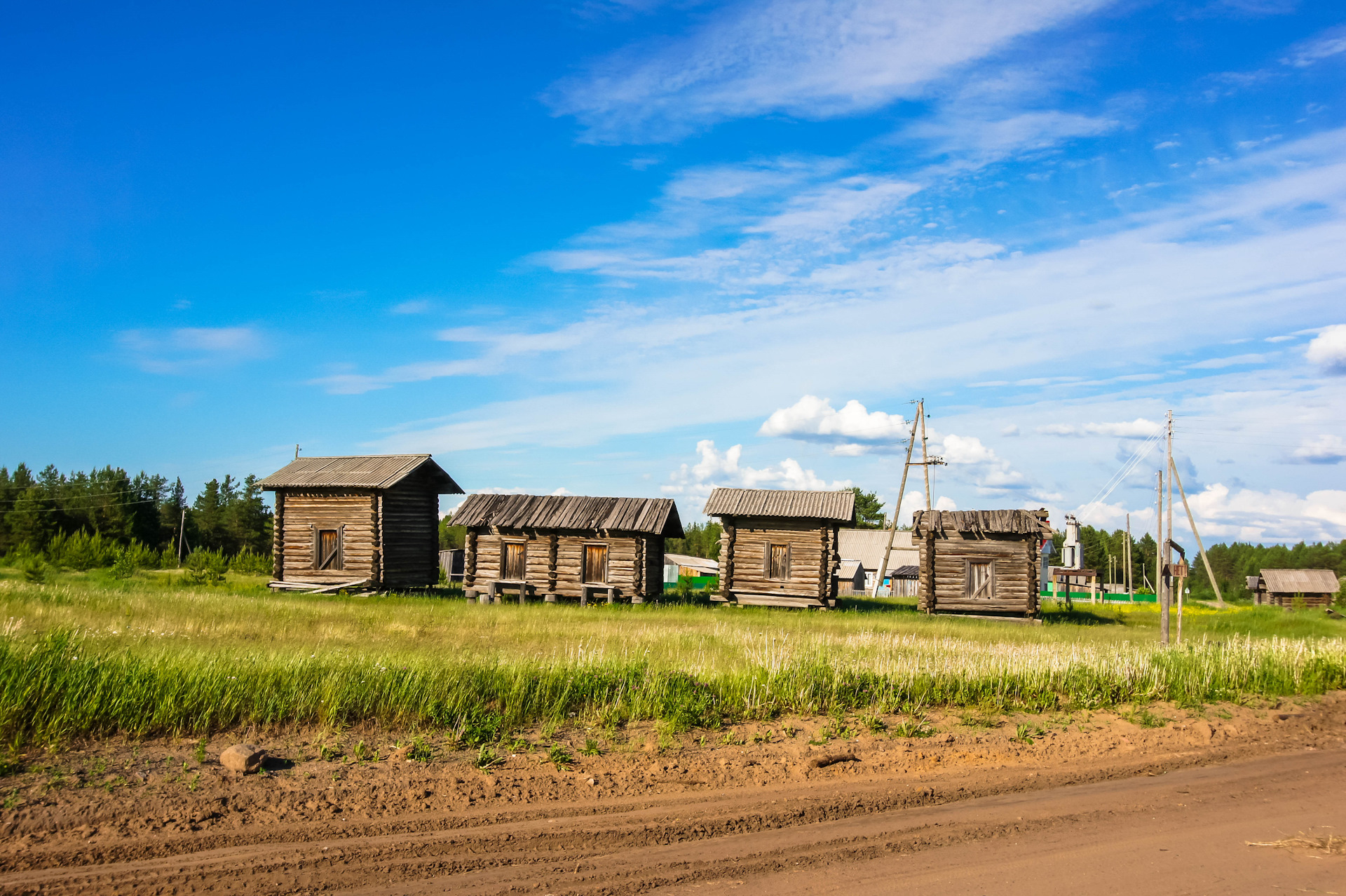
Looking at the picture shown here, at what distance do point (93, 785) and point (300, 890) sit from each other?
8.88 ft

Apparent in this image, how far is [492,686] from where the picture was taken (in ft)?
30.7

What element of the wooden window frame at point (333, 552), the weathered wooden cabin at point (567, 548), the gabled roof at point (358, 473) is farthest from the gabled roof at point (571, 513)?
the wooden window frame at point (333, 552)

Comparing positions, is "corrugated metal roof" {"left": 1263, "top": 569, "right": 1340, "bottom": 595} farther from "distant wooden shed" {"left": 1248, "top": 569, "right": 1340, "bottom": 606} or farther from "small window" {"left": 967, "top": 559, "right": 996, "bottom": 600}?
"small window" {"left": 967, "top": 559, "right": 996, "bottom": 600}

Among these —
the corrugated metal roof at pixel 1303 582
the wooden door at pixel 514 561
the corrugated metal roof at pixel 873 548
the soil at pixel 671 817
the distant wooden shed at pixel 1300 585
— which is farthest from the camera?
the corrugated metal roof at pixel 873 548

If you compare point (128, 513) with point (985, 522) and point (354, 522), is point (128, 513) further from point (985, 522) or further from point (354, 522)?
point (985, 522)

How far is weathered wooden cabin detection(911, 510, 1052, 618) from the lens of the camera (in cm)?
2914

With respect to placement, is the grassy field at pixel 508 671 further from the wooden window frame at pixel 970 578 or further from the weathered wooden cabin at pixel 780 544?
the weathered wooden cabin at pixel 780 544

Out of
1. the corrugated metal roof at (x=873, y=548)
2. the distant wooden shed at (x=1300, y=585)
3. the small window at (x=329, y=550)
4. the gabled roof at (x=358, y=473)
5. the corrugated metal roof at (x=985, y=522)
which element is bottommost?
the distant wooden shed at (x=1300, y=585)

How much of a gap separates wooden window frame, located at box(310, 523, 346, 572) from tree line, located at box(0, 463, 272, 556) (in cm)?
4321

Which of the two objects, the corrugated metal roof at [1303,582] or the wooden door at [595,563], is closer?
the wooden door at [595,563]

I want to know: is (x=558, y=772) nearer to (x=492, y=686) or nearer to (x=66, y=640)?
(x=492, y=686)

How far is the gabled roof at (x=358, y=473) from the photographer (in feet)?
97.2

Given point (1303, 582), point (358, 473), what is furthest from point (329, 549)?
point (1303, 582)

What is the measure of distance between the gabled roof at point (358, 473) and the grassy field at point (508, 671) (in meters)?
7.98
